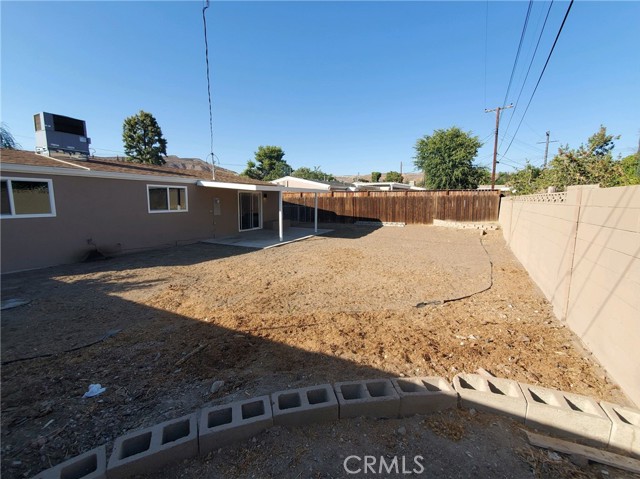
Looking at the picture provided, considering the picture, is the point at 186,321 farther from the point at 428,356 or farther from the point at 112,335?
the point at 428,356

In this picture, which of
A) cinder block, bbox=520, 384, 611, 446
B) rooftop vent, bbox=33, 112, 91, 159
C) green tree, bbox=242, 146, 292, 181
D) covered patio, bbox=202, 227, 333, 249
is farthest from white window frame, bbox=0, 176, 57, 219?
green tree, bbox=242, 146, 292, 181

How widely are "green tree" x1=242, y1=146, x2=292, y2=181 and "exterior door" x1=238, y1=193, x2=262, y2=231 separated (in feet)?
81.8

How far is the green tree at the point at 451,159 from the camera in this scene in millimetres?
22031

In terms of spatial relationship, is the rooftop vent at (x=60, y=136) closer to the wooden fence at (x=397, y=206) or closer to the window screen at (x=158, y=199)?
the window screen at (x=158, y=199)

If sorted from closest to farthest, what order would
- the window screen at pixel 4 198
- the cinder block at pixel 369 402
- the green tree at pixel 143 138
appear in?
the cinder block at pixel 369 402
the window screen at pixel 4 198
the green tree at pixel 143 138

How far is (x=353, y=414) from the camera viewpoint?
229 cm

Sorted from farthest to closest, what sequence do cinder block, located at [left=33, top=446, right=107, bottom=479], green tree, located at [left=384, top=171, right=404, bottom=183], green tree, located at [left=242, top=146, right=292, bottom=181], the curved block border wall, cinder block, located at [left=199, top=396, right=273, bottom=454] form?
green tree, located at [left=384, top=171, right=404, bottom=183] < green tree, located at [left=242, top=146, right=292, bottom=181] < cinder block, located at [left=199, top=396, right=273, bottom=454] < the curved block border wall < cinder block, located at [left=33, top=446, right=107, bottom=479]

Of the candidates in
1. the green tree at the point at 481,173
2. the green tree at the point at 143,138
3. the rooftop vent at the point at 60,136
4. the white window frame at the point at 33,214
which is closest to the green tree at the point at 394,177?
the green tree at the point at 481,173

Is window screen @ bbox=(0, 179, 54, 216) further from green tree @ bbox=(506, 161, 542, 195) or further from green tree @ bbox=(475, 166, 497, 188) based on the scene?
green tree @ bbox=(475, 166, 497, 188)

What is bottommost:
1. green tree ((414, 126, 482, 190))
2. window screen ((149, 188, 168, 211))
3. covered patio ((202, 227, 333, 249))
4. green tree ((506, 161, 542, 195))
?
covered patio ((202, 227, 333, 249))

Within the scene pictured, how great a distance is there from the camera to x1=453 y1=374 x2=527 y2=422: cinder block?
2316mm

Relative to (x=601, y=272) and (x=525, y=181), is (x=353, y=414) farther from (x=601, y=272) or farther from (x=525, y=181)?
(x=525, y=181)

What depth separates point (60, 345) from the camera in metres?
3.48

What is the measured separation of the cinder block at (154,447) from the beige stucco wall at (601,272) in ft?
11.9
